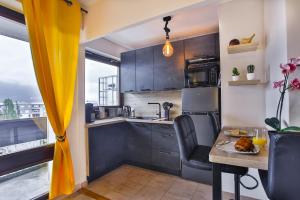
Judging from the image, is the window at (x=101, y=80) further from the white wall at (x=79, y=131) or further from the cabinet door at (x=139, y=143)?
the cabinet door at (x=139, y=143)

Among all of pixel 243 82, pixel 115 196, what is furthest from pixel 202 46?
pixel 115 196

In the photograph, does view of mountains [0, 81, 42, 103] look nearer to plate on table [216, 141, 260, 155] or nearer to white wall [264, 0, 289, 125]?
plate on table [216, 141, 260, 155]

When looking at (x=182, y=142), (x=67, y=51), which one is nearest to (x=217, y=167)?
(x=182, y=142)

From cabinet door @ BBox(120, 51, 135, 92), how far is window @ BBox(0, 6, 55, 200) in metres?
1.77

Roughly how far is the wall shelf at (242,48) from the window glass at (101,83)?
2452 millimetres

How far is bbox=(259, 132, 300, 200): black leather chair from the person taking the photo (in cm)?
74

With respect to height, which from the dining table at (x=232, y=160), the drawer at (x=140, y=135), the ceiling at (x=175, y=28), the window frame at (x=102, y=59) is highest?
the ceiling at (x=175, y=28)

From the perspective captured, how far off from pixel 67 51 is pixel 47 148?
124 cm

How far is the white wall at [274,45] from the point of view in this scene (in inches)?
55.7

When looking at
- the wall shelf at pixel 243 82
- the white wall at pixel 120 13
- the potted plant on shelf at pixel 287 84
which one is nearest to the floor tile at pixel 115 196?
the potted plant on shelf at pixel 287 84

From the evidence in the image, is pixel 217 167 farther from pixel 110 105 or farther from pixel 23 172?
pixel 110 105

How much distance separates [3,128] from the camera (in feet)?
5.47

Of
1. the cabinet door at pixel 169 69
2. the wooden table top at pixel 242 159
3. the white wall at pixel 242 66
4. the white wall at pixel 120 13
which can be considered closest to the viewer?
the wooden table top at pixel 242 159

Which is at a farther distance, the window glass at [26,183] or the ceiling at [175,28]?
the ceiling at [175,28]
